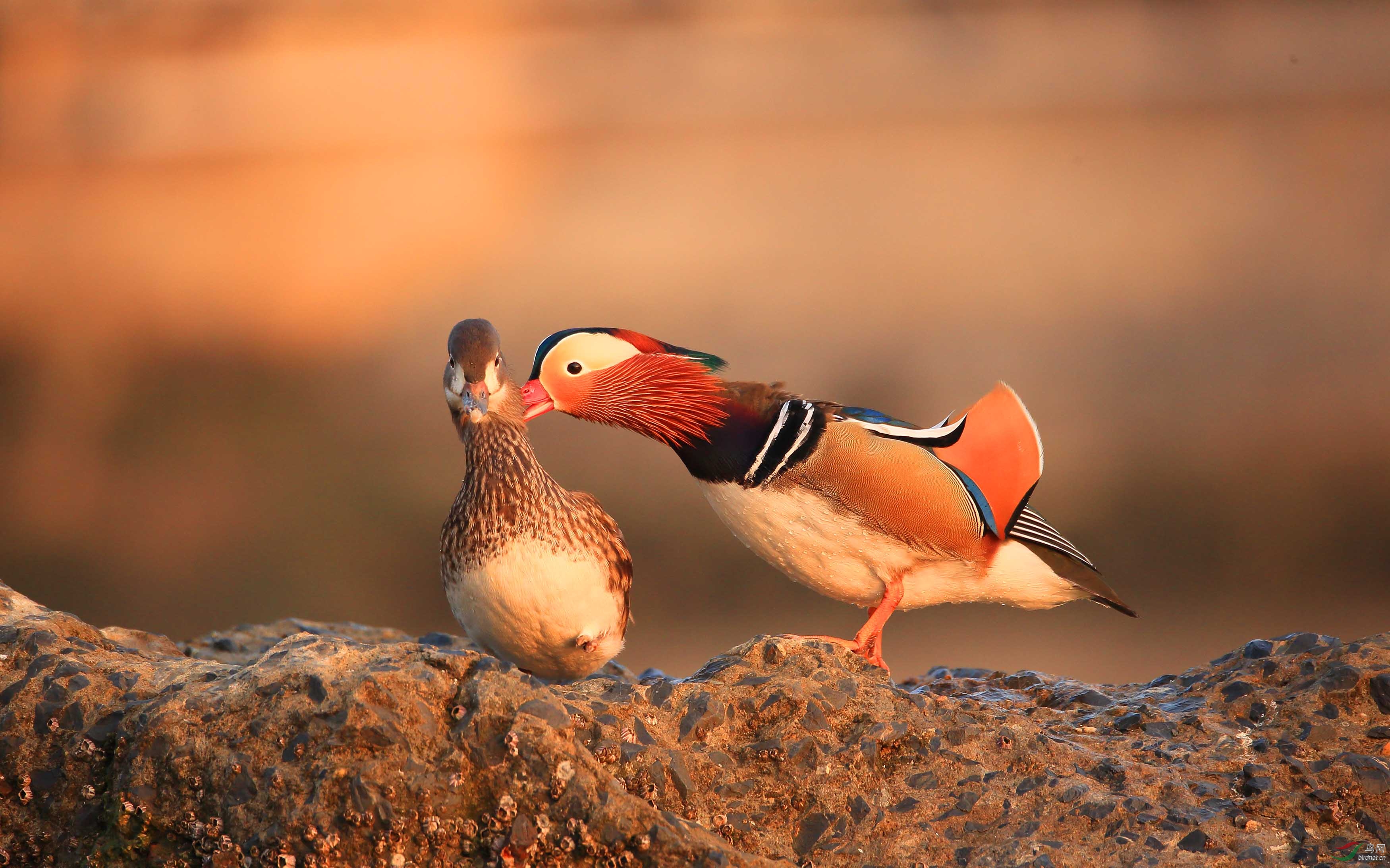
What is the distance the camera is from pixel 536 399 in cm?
173

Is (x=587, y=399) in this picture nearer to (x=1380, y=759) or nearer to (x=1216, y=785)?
(x=1216, y=785)

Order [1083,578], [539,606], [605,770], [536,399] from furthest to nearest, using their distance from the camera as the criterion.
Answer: [1083,578]
[536,399]
[539,606]
[605,770]

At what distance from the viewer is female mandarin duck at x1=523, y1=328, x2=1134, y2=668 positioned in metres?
1.73

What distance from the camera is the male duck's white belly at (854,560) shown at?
5.68ft

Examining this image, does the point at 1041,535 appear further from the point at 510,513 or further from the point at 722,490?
the point at 510,513

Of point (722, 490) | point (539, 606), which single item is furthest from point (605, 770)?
point (722, 490)

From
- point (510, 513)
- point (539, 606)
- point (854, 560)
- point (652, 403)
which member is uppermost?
point (652, 403)

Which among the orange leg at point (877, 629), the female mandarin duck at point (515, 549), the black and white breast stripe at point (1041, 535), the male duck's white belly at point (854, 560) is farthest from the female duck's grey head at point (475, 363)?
the black and white breast stripe at point (1041, 535)

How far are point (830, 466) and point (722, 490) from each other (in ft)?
0.57

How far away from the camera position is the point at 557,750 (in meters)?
1.16

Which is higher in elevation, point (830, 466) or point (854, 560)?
point (830, 466)

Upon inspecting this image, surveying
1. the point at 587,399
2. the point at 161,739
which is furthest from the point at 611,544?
the point at 161,739

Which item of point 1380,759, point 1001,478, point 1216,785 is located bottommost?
point 1216,785

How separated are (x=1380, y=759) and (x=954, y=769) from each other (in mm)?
585
